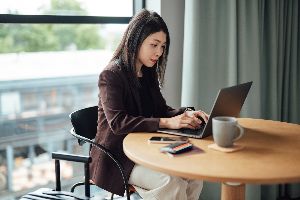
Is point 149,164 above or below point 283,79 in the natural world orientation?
below

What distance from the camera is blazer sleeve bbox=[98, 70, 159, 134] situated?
1.67 metres

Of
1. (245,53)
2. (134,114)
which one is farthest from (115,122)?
(245,53)

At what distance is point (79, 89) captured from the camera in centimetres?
255

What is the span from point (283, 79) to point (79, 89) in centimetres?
150

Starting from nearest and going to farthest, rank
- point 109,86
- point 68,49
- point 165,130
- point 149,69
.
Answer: point 165,130, point 109,86, point 149,69, point 68,49

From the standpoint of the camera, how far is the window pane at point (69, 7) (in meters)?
2.11

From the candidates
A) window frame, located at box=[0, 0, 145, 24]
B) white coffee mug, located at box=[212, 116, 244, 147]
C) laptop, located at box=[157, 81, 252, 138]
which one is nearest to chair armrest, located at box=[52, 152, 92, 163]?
laptop, located at box=[157, 81, 252, 138]

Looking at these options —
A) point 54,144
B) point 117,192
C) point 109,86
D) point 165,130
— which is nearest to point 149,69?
point 109,86

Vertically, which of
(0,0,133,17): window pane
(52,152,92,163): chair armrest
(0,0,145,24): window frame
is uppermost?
(0,0,133,17): window pane

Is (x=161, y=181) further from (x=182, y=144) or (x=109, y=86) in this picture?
(x=109, y=86)

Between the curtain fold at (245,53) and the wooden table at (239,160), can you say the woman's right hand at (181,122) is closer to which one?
the wooden table at (239,160)

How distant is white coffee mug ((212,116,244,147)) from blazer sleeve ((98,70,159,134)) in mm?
345

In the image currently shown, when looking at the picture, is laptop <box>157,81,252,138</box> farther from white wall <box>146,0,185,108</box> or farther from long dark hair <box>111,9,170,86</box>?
white wall <box>146,0,185,108</box>

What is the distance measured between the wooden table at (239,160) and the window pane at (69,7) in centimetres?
101
